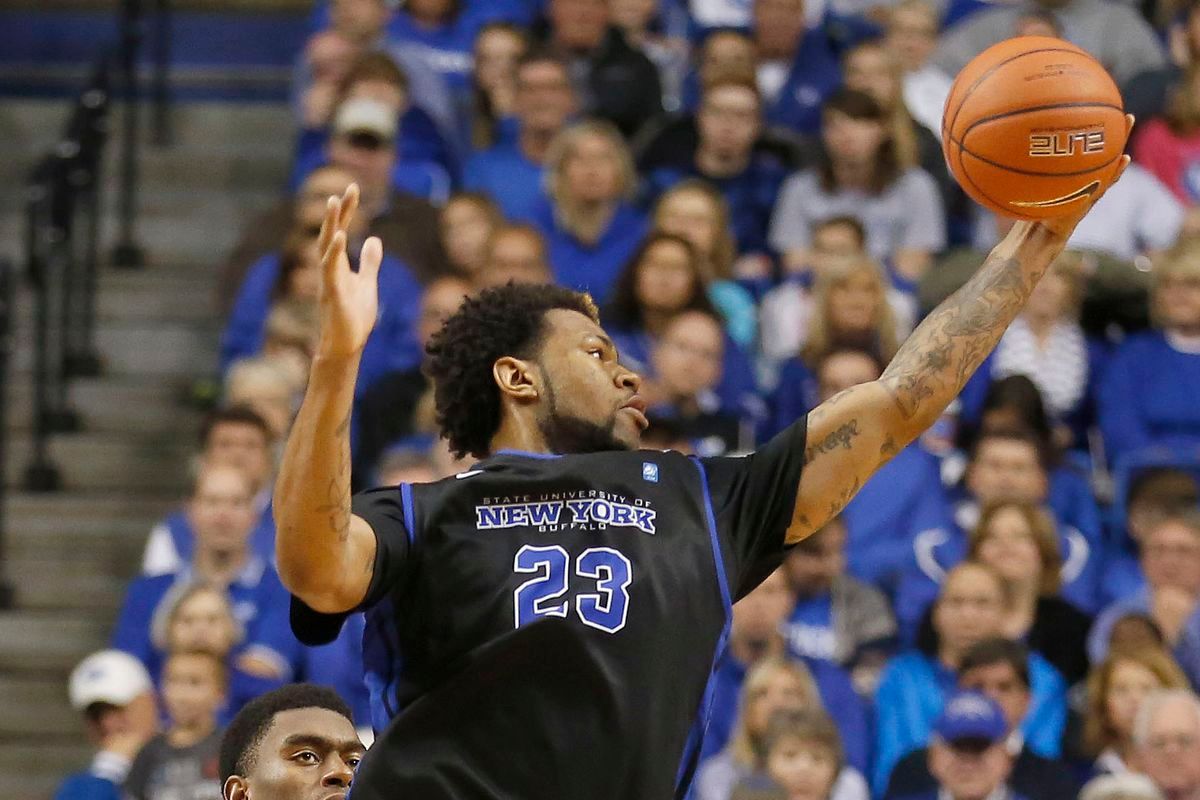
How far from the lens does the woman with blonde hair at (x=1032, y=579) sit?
27.6ft

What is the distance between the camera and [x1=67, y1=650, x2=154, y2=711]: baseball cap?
26.6 feet

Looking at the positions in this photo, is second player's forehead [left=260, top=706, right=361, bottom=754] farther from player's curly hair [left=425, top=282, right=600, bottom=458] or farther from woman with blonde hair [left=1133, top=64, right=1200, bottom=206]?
woman with blonde hair [left=1133, top=64, right=1200, bottom=206]

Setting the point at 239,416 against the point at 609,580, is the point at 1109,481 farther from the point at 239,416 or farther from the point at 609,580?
the point at 609,580

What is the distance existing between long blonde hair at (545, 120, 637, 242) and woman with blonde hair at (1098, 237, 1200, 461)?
2.37m

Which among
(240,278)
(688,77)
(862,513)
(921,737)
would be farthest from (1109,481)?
(240,278)

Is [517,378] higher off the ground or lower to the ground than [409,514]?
higher

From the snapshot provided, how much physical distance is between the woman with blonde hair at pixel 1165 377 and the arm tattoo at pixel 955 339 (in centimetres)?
502

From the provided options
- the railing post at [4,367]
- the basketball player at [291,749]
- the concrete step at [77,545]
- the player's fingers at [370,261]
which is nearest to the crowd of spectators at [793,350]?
the concrete step at [77,545]

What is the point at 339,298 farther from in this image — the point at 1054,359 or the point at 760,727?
the point at 1054,359

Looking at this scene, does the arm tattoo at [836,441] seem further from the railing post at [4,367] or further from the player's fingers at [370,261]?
the railing post at [4,367]

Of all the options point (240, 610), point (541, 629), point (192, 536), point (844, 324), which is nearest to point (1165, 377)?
point (844, 324)

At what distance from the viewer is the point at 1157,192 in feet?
34.7

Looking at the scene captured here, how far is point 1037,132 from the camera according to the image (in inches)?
182

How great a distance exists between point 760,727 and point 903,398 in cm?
376
